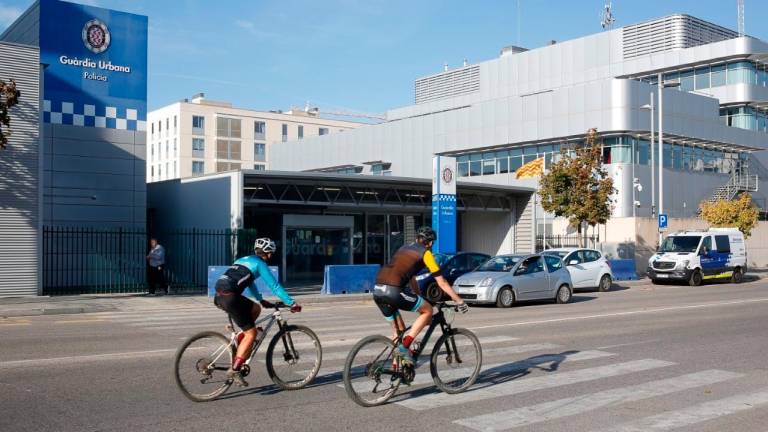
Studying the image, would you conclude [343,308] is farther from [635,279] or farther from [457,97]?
[457,97]

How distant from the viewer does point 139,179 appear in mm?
27859

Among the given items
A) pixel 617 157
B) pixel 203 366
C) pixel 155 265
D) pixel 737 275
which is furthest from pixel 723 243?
pixel 203 366

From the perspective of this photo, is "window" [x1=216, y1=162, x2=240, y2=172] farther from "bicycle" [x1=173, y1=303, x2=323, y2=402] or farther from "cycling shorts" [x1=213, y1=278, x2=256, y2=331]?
"cycling shorts" [x1=213, y1=278, x2=256, y2=331]

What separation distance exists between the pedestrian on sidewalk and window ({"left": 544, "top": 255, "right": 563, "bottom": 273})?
11287mm

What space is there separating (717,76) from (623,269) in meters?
26.8

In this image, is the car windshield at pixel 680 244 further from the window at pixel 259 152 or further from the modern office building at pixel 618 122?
the window at pixel 259 152

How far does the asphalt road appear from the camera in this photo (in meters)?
6.97

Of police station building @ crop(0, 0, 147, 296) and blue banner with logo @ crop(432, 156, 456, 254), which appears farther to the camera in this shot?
blue banner with logo @ crop(432, 156, 456, 254)

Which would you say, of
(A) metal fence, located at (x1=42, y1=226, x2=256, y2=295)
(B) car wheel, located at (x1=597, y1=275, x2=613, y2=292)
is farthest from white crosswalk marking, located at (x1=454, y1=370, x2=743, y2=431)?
(A) metal fence, located at (x1=42, y1=226, x2=256, y2=295)

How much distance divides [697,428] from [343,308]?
1373 cm

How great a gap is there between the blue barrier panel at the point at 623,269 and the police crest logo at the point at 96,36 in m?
21.6

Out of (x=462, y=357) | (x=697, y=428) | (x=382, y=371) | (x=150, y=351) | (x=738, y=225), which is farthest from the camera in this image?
(x=738, y=225)

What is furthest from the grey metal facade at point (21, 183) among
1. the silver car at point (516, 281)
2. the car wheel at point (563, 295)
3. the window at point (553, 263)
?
the car wheel at point (563, 295)

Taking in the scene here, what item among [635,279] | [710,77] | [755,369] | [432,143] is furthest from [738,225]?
[755,369]
